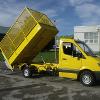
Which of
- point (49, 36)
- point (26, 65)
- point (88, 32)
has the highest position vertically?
point (88, 32)

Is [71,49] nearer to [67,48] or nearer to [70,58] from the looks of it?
[67,48]

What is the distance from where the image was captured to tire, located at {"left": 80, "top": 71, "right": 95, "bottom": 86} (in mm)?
13312

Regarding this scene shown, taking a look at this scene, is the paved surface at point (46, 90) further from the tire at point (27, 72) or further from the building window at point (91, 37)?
the building window at point (91, 37)

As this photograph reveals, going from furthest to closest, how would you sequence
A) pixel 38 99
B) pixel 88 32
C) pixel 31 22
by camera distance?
pixel 88 32 → pixel 31 22 → pixel 38 99

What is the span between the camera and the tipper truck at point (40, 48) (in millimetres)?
13562

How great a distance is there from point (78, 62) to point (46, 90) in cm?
236

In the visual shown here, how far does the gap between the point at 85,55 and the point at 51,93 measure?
2.93 meters

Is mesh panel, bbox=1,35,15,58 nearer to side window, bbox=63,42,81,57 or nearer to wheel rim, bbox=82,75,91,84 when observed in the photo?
side window, bbox=63,42,81,57

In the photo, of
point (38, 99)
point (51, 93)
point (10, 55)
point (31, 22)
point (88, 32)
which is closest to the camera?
point (38, 99)

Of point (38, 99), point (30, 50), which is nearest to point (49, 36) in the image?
point (30, 50)

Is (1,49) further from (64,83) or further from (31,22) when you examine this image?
(64,83)

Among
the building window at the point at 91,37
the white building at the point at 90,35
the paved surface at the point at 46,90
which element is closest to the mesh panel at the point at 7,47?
the paved surface at the point at 46,90

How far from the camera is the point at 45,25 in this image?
15586 mm

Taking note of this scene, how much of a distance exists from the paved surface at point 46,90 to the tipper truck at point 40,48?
2.03ft
